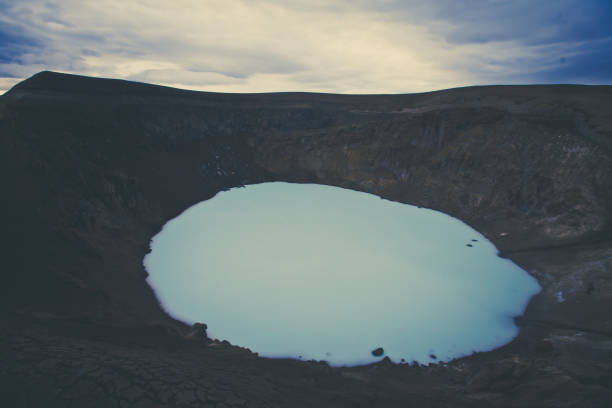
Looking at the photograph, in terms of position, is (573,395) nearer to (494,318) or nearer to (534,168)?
(494,318)

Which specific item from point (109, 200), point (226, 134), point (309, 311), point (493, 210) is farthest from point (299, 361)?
point (226, 134)

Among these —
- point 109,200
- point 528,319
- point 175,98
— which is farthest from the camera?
point 175,98

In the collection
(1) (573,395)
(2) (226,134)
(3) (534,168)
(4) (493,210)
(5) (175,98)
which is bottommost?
(1) (573,395)

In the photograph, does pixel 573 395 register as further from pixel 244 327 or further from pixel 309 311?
pixel 244 327

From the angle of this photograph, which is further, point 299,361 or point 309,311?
point 309,311

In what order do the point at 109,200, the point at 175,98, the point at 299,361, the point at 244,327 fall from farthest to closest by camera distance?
1. the point at 175,98
2. the point at 109,200
3. the point at 244,327
4. the point at 299,361

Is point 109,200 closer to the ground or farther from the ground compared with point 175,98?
closer to the ground
